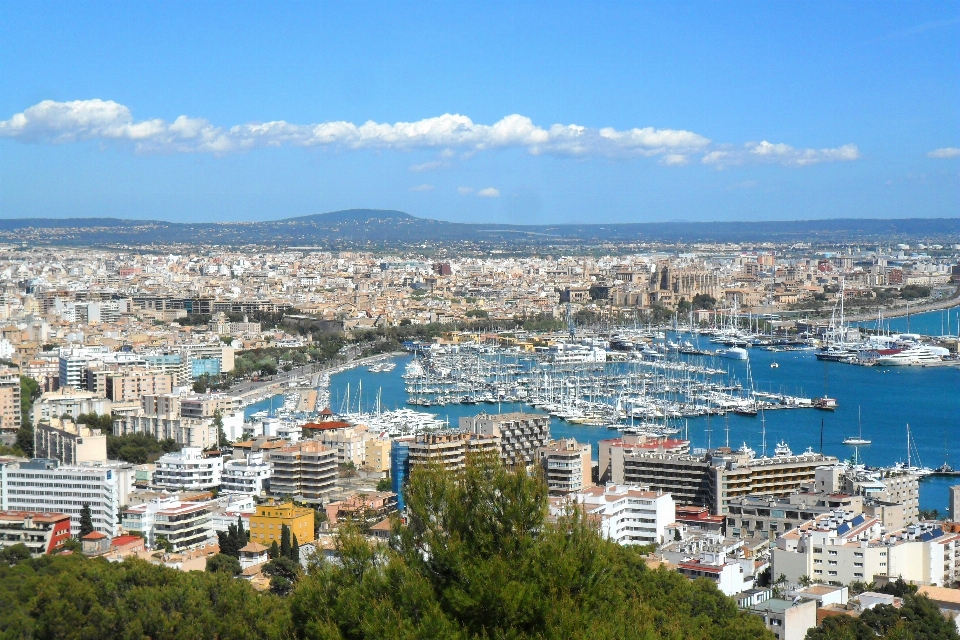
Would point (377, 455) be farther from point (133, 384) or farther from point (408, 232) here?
point (408, 232)

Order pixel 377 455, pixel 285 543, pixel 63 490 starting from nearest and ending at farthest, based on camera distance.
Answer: pixel 285 543 → pixel 63 490 → pixel 377 455

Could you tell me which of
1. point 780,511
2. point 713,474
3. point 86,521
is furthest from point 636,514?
point 86,521

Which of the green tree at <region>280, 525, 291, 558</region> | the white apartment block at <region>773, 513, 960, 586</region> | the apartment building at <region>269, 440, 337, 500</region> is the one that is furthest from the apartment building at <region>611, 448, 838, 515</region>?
the green tree at <region>280, 525, 291, 558</region>

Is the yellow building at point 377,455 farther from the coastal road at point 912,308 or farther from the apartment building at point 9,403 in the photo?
the coastal road at point 912,308

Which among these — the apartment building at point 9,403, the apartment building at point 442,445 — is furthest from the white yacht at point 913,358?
the apartment building at point 442,445

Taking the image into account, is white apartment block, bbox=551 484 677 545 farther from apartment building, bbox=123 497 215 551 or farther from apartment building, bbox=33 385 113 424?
apartment building, bbox=33 385 113 424

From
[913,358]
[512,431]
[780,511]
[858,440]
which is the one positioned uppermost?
[512,431]

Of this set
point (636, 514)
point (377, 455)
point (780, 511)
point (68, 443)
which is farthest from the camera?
point (377, 455)
